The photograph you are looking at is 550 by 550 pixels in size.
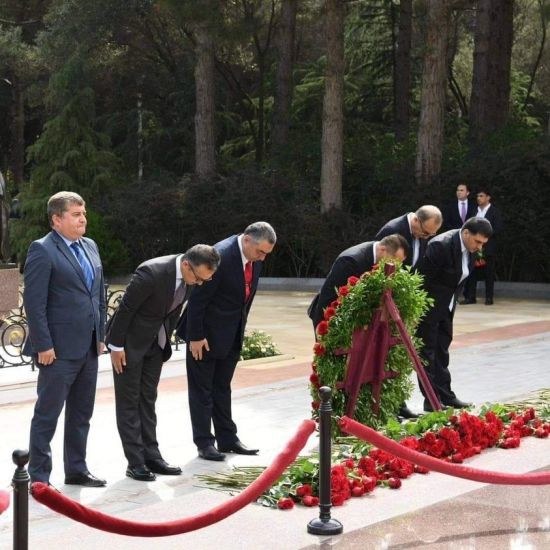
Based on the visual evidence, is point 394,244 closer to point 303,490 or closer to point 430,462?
point 303,490

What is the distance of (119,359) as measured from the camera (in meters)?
7.33

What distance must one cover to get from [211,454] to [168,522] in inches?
113

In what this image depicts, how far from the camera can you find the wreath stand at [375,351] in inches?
318

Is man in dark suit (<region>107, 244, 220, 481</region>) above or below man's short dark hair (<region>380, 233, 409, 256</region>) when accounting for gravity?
below

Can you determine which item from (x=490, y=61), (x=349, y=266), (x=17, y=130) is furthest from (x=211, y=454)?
(x=17, y=130)

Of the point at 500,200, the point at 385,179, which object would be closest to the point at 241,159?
the point at 385,179

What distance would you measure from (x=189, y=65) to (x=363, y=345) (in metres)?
27.4

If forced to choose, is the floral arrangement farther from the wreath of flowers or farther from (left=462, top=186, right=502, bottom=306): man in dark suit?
(left=462, top=186, right=502, bottom=306): man in dark suit

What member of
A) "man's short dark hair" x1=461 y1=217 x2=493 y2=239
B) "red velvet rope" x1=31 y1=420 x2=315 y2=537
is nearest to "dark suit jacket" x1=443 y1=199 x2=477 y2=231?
"man's short dark hair" x1=461 y1=217 x2=493 y2=239

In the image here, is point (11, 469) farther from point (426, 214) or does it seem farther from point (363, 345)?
point (426, 214)

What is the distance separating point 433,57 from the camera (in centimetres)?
2197

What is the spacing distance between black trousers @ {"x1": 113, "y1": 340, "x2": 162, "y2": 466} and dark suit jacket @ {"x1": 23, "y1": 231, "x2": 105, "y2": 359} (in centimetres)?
40

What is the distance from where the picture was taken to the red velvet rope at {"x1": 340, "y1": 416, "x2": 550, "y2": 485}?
594 centimetres

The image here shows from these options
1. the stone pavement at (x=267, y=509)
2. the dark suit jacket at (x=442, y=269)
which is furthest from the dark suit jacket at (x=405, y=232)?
the stone pavement at (x=267, y=509)
